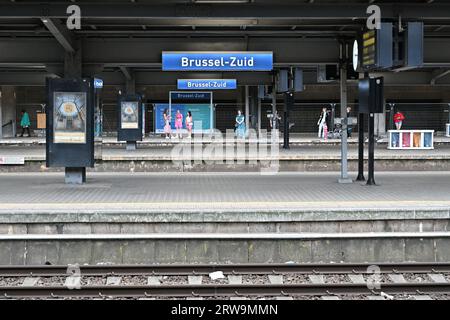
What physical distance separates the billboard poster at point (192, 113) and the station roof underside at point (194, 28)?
18.2 metres

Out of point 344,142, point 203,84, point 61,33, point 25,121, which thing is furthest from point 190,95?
point 344,142

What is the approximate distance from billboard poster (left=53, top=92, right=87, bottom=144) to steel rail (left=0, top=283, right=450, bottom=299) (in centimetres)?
571

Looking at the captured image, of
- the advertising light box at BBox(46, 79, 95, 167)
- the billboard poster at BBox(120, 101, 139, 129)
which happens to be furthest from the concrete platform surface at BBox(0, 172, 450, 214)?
the billboard poster at BBox(120, 101, 139, 129)

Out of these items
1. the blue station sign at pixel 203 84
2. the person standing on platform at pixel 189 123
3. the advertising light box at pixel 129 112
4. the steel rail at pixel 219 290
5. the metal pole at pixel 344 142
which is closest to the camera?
the steel rail at pixel 219 290

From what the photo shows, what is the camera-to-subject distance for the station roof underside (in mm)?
11789

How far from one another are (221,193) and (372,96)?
3631 millimetres

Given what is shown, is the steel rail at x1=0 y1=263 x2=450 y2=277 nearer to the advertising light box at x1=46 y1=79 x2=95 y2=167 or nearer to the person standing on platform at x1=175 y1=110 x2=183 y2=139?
the advertising light box at x1=46 y1=79 x2=95 y2=167

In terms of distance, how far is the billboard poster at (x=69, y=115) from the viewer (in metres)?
12.5

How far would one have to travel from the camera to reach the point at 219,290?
7.24 metres

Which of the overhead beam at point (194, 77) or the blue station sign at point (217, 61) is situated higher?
the overhead beam at point (194, 77)

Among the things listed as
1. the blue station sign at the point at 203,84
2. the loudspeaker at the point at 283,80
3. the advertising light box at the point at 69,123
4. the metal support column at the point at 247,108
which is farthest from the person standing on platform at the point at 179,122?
the advertising light box at the point at 69,123

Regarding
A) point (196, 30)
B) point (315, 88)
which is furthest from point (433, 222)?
point (315, 88)

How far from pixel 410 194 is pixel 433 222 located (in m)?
2.02

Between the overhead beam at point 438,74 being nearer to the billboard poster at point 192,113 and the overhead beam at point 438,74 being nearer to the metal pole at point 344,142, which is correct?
the metal pole at point 344,142
